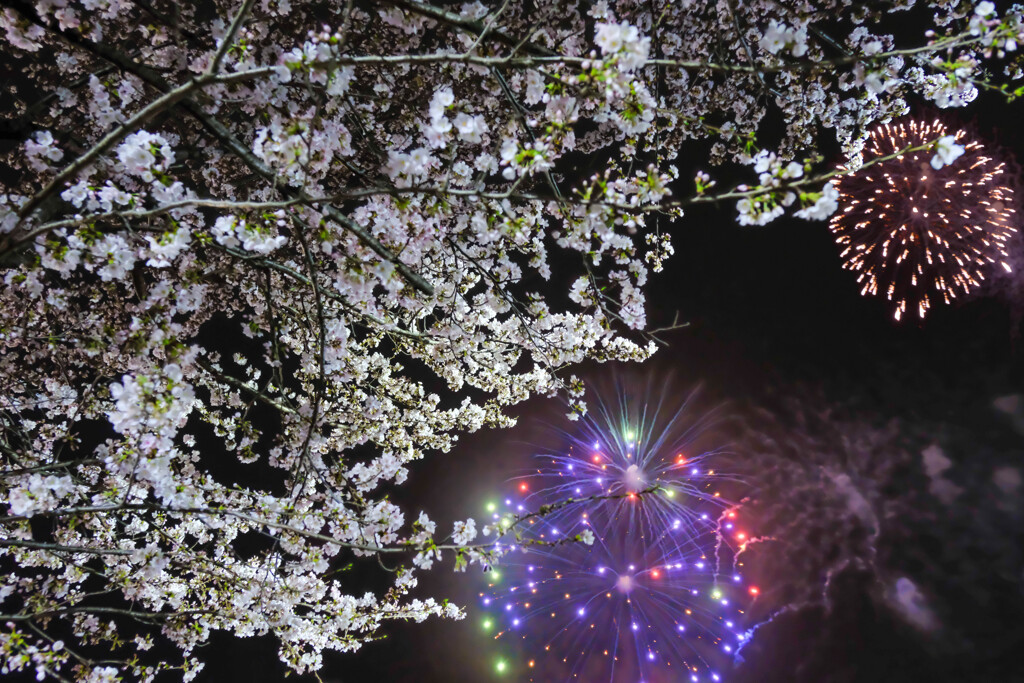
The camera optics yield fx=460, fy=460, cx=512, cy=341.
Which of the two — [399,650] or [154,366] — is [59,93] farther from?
[399,650]

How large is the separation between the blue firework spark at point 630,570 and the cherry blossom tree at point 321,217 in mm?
6595

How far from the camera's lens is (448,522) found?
35.8 feet

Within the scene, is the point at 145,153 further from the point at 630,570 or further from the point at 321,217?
the point at 630,570

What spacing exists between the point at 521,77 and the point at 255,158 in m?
2.96

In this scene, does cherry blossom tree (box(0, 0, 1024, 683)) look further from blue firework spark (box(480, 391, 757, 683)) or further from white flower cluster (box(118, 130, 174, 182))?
blue firework spark (box(480, 391, 757, 683))

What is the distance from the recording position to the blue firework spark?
11.8 m

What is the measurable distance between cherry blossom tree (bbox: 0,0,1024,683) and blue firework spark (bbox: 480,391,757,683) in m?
6.60

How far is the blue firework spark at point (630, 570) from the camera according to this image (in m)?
11.8

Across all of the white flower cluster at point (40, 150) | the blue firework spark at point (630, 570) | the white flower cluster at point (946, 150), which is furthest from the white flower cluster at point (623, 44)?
the blue firework spark at point (630, 570)

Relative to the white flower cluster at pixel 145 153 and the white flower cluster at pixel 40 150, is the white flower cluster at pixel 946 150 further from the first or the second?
the white flower cluster at pixel 40 150

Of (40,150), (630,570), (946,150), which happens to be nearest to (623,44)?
(946,150)

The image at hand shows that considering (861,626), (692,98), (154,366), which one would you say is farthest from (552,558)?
(154,366)

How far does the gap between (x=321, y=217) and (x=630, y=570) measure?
1335 centimetres

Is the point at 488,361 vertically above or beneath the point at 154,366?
above
